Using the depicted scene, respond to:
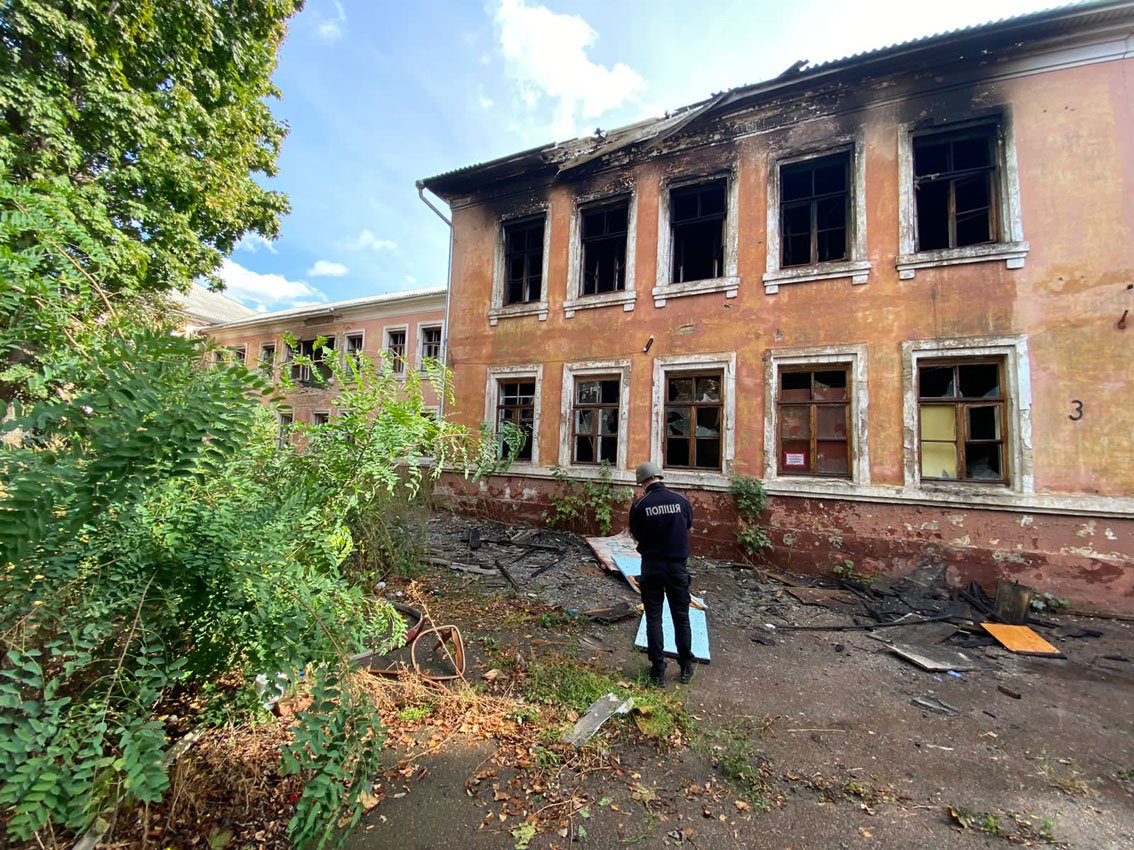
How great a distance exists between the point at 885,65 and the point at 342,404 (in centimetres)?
980

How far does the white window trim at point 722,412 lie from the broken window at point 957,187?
11.7ft

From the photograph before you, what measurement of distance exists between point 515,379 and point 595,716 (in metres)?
7.95

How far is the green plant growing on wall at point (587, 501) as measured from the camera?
8.68m

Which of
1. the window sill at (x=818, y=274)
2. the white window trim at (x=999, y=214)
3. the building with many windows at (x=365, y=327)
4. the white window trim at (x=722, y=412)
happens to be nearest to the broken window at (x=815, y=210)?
the window sill at (x=818, y=274)

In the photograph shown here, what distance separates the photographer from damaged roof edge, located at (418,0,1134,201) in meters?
6.36

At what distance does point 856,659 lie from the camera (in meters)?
4.66

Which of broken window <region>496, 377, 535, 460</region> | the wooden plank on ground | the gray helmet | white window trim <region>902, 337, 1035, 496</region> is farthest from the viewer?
broken window <region>496, 377, 535, 460</region>

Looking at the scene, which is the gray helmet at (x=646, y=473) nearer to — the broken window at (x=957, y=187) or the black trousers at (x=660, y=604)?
the black trousers at (x=660, y=604)

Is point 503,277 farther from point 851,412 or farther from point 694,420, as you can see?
point 851,412

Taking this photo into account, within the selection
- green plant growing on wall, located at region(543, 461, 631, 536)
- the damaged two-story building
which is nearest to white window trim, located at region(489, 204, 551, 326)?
the damaged two-story building

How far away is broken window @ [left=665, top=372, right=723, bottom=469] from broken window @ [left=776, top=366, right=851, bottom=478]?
106 cm

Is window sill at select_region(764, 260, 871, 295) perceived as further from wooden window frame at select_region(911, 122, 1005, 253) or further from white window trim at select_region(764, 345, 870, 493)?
white window trim at select_region(764, 345, 870, 493)

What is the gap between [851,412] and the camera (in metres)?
Result: 7.33

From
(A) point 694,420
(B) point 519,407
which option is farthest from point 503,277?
(A) point 694,420
